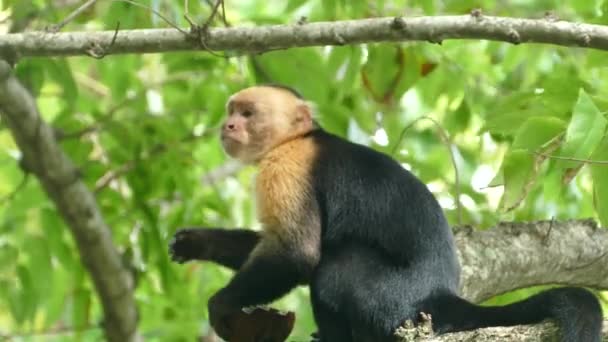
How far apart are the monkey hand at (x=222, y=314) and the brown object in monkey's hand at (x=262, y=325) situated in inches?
1.3

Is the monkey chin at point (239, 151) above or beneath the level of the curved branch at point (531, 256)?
above

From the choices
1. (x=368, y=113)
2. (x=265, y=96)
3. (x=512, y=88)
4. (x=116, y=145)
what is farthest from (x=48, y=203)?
(x=512, y=88)

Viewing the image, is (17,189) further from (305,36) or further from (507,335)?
(507,335)

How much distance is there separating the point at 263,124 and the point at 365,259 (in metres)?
1.20

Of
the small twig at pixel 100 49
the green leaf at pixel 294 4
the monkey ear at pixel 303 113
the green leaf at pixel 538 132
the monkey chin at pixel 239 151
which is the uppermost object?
the green leaf at pixel 294 4

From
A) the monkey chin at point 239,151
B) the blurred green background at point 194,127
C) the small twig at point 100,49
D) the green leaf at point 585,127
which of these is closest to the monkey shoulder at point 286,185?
the monkey chin at point 239,151

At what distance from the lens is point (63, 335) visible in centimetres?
811

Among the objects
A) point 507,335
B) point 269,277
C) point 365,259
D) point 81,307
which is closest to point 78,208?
point 81,307

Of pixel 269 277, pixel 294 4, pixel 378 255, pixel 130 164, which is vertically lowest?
pixel 269 277

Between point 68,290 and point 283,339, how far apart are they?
2.70 meters

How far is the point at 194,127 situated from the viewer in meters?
7.36

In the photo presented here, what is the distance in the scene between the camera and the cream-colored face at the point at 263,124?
17.7ft

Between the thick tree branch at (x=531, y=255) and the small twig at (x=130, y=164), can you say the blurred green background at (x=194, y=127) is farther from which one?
the thick tree branch at (x=531, y=255)

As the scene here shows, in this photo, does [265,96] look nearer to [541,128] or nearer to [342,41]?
[342,41]
